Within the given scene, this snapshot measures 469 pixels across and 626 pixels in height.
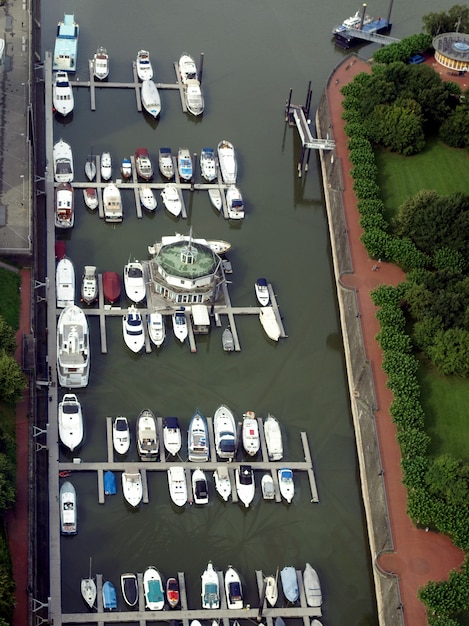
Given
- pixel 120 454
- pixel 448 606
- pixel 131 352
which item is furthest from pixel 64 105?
pixel 448 606

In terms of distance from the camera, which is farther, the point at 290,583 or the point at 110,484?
the point at 110,484

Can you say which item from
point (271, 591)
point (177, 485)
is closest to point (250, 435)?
point (177, 485)

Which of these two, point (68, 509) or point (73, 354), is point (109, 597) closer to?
point (68, 509)

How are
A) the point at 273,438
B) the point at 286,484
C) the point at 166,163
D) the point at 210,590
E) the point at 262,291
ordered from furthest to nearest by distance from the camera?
the point at 166,163 < the point at 262,291 < the point at 273,438 < the point at 286,484 < the point at 210,590

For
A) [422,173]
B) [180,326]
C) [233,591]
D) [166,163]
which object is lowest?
[233,591]

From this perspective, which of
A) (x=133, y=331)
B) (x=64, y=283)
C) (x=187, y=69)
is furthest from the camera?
(x=187, y=69)

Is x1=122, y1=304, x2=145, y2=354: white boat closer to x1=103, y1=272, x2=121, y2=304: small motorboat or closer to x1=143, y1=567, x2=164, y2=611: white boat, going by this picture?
x1=103, y1=272, x2=121, y2=304: small motorboat
